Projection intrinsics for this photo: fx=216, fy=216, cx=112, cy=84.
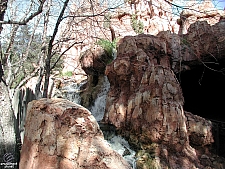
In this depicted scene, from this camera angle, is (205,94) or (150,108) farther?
(205,94)

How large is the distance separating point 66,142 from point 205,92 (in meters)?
11.4

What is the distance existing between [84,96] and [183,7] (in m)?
8.41

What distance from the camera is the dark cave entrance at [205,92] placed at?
10.0 metres

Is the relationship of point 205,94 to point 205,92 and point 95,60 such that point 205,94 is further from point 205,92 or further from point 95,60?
point 95,60

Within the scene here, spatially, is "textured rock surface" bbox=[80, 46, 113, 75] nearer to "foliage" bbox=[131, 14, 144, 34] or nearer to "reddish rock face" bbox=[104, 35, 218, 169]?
"reddish rock face" bbox=[104, 35, 218, 169]

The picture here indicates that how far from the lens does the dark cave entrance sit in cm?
1005

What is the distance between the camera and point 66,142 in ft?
6.73

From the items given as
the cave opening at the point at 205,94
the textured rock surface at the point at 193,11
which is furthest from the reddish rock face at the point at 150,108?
the cave opening at the point at 205,94

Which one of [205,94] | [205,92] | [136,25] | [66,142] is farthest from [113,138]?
[136,25]

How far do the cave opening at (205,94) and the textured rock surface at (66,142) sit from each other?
28.1 ft

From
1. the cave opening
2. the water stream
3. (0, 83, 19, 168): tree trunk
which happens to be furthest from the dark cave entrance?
(0, 83, 19, 168): tree trunk

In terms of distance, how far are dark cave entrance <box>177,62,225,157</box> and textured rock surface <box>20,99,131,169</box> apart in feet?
26.0

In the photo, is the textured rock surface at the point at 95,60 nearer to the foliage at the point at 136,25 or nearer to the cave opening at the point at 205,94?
the cave opening at the point at 205,94

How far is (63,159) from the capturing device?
2004mm
